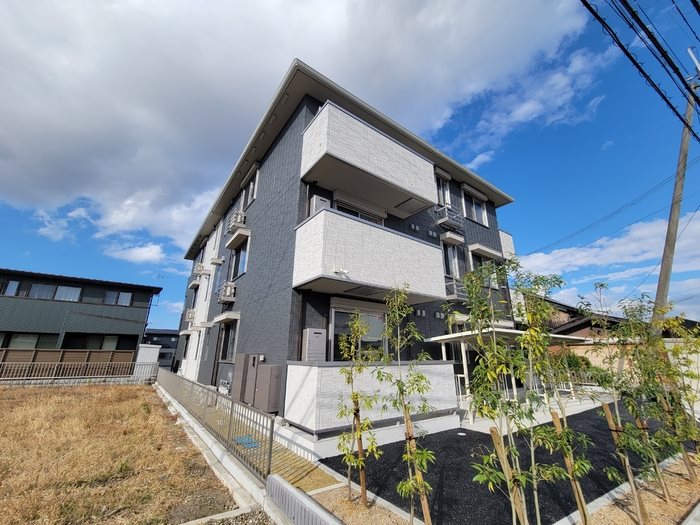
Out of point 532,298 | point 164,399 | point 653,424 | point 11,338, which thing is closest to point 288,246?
point 532,298

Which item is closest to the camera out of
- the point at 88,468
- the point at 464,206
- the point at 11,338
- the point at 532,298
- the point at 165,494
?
the point at 532,298

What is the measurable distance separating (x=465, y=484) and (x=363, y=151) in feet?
24.8

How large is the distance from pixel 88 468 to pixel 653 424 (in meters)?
12.8

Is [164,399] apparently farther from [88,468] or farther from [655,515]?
[655,515]

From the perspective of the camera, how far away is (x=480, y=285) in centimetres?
313

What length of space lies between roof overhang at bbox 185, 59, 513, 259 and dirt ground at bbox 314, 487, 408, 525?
9.51m

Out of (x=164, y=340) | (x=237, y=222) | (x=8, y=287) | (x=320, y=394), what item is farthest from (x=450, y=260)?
(x=164, y=340)

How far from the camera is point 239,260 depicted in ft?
41.4


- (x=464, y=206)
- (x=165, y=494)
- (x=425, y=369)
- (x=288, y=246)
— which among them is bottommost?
(x=165, y=494)

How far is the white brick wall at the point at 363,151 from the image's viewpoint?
7.72 metres

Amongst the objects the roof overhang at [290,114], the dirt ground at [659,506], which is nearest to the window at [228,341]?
the roof overhang at [290,114]

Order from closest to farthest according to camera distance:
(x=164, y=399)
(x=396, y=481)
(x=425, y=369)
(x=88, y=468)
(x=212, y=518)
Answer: (x=212, y=518), (x=396, y=481), (x=88, y=468), (x=425, y=369), (x=164, y=399)

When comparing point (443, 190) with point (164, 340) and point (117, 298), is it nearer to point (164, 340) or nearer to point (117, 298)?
point (117, 298)

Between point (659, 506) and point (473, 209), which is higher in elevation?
point (473, 209)
